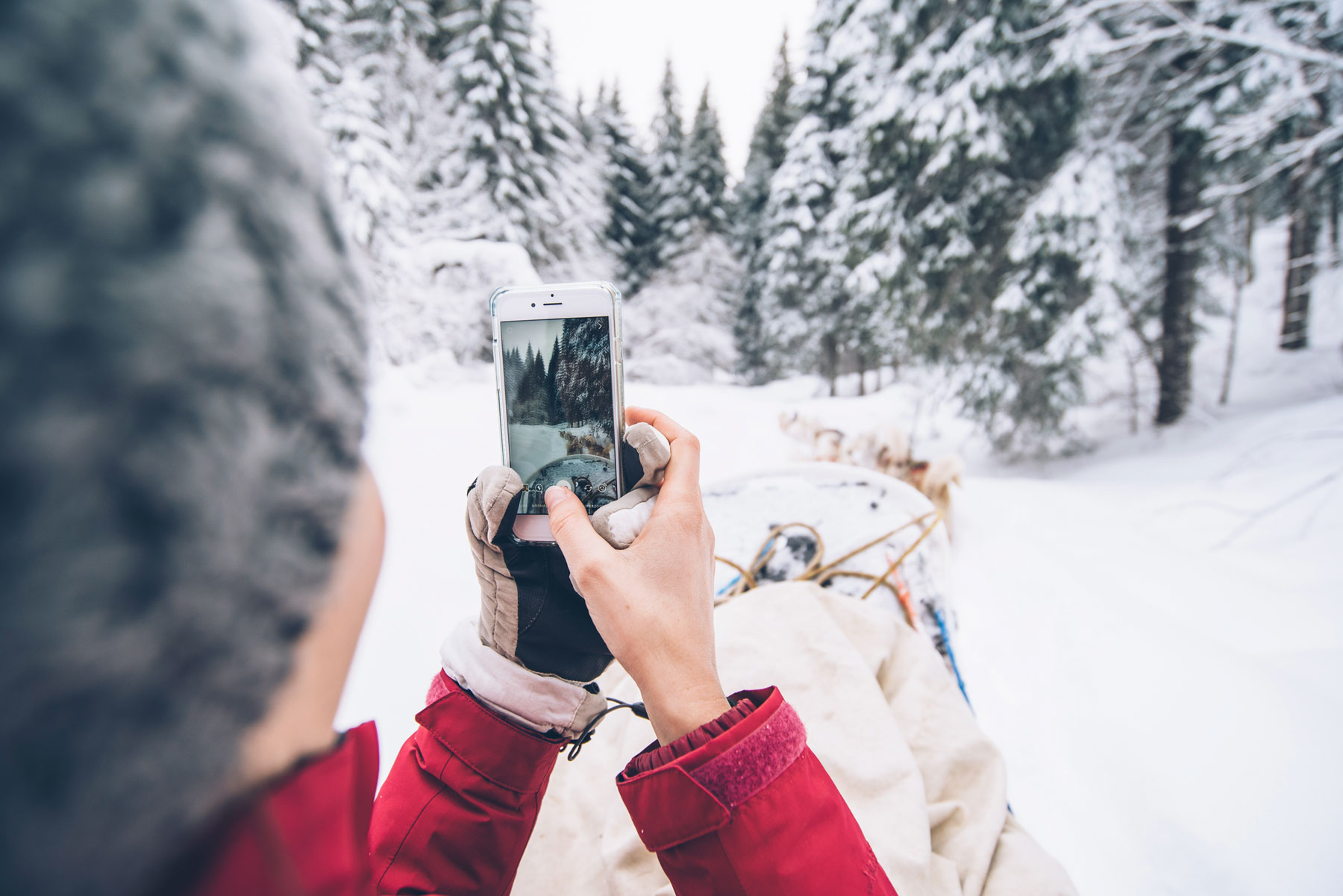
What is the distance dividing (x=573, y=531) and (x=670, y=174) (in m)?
15.1

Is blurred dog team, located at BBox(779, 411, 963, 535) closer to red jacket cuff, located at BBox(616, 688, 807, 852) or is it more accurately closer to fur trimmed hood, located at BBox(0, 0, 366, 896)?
red jacket cuff, located at BBox(616, 688, 807, 852)

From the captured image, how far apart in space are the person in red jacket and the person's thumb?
0.41 m

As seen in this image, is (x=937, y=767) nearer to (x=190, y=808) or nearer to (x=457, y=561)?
(x=190, y=808)

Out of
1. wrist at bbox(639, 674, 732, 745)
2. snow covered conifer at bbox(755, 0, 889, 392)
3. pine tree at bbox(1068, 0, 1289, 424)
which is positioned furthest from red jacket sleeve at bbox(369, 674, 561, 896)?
snow covered conifer at bbox(755, 0, 889, 392)

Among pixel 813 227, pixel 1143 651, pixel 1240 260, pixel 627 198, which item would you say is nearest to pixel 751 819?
pixel 1143 651

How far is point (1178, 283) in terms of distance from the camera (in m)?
5.02

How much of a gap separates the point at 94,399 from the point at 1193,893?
89.5 inches

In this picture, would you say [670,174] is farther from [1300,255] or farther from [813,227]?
[1300,255]

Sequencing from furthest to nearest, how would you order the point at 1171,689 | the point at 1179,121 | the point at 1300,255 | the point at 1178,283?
1. the point at 1300,255
2. the point at 1178,283
3. the point at 1179,121
4. the point at 1171,689

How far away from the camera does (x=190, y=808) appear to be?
25 cm

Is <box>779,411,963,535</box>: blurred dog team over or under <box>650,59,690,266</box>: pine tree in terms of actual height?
under

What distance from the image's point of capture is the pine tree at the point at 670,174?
13156mm

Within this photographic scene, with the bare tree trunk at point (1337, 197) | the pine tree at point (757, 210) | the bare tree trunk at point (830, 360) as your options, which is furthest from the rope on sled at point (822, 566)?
the pine tree at point (757, 210)

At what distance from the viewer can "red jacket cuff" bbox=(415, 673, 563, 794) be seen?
861mm
